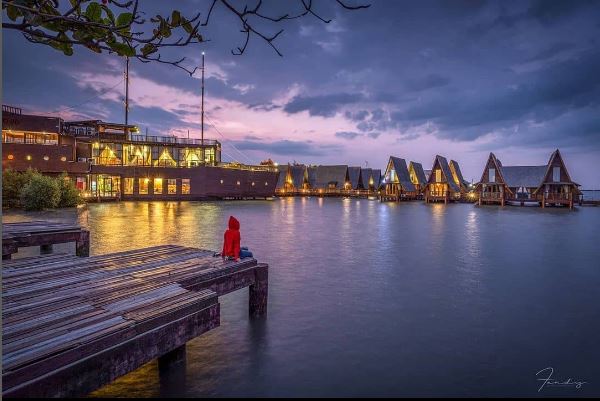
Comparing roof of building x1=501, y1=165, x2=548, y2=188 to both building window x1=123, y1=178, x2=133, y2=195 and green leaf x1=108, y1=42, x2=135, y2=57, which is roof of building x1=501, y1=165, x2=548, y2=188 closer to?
building window x1=123, y1=178, x2=133, y2=195


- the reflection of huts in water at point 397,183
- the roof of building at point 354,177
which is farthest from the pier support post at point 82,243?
the roof of building at point 354,177

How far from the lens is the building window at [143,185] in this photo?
179 feet

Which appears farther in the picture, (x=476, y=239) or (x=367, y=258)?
(x=476, y=239)

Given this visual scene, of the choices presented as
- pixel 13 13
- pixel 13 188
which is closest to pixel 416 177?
pixel 13 188

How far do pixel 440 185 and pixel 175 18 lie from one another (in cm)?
6428

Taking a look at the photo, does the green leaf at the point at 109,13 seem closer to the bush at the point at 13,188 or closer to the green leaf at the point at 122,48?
the green leaf at the point at 122,48

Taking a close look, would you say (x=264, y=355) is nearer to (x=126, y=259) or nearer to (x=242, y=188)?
(x=126, y=259)

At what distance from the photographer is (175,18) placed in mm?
2635

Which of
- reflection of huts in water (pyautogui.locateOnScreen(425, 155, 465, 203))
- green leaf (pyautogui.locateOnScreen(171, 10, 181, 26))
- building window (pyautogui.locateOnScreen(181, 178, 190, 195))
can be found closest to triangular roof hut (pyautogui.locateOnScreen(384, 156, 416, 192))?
reflection of huts in water (pyautogui.locateOnScreen(425, 155, 465, 203))

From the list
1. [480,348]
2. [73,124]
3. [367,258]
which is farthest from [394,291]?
[73,124]

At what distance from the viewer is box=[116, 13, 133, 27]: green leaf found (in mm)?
2488

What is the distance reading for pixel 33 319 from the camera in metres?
4.36

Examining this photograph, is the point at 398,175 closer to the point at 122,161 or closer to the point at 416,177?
the point at 416,177

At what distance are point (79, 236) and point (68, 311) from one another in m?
7.71
